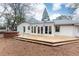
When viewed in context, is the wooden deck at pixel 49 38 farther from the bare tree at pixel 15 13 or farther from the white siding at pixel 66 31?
the bare tree at pixel 15 13

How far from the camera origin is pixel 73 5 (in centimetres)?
388

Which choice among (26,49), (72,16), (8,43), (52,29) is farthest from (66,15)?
(8,43)

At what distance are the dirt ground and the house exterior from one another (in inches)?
10.6

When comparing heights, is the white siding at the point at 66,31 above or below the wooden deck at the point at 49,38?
above

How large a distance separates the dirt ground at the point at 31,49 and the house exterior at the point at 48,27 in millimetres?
269

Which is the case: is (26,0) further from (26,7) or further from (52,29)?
(52,29)

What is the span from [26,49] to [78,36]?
46.6 inches

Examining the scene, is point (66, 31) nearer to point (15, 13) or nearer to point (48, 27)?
point (48, 27)

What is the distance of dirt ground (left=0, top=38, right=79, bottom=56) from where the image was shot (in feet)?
12.6

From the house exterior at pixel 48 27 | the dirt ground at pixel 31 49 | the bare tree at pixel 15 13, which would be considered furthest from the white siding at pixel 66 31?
the bare tree at pixel 15 13

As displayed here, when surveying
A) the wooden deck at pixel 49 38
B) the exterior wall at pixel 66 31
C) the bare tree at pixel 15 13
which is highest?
the bare tree at pixel 15 13

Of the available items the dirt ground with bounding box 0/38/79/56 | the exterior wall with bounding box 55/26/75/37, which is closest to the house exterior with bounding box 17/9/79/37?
the exterior wall with bounding box 55/26/75/37

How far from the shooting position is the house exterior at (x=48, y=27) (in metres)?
3.87

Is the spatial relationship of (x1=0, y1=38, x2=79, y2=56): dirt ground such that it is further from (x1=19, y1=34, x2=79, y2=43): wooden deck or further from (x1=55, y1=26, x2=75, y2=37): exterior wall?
(x1=55, y1=26, x2=75, y2=37): exterior wall
